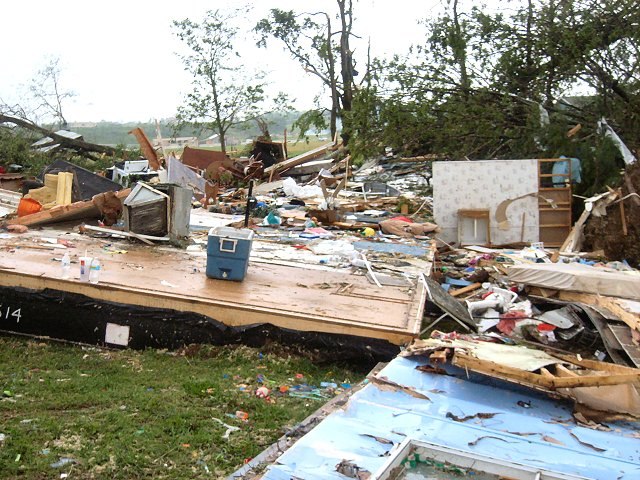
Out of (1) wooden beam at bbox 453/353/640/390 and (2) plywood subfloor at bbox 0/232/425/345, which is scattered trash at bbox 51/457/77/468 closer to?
(1) wooden beam at bbox 453/353/640/390

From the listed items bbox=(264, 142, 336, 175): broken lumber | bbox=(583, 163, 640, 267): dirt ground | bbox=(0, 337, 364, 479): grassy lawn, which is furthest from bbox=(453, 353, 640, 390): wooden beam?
bbox=(264, 142, 336, 175): broken lumber

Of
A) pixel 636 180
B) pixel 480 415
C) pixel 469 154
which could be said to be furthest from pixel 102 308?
pixel 469 154

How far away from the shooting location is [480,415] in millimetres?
3803

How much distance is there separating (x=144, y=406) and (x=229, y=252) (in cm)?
250

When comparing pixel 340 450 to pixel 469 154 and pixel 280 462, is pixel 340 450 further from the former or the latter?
pixel 469 154

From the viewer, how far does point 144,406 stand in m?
4.48

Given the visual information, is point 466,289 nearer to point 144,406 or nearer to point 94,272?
point 94,272

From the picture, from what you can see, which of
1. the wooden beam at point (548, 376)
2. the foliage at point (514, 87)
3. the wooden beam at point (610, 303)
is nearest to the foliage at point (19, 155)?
the foliage at point (514, 87)

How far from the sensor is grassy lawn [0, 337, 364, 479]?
3723 millimetres

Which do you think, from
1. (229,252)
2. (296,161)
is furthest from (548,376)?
(296,161)

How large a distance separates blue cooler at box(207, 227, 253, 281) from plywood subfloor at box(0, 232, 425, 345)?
11 cm

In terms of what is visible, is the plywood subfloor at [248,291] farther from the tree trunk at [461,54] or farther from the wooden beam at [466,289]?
the tree trunk at [461,54]

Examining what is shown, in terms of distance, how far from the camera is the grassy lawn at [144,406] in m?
3.72

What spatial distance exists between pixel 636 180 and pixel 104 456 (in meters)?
8.79
